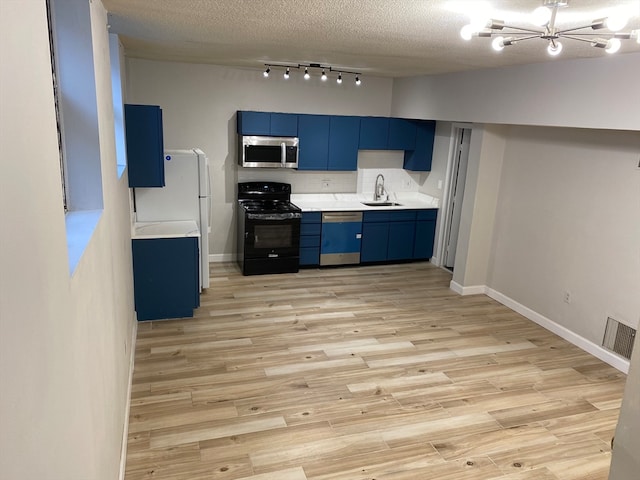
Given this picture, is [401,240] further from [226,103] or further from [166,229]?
[166,229]

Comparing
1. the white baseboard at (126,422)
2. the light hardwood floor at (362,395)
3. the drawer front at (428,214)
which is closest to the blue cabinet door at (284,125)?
the drawer front at (428,214)

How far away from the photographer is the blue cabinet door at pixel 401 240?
7.00 meters

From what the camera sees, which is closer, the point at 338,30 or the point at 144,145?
the point at 338,30

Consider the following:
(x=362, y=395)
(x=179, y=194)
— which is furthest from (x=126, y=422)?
(x=179, y=194)

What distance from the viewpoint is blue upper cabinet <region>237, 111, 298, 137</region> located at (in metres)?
6.30

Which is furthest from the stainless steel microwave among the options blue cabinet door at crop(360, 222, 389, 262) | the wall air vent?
the wall air vent

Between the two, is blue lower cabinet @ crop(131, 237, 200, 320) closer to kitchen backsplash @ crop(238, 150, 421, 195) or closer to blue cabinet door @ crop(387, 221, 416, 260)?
kitchen backsplash @ crop(238, 150, 421, 195)

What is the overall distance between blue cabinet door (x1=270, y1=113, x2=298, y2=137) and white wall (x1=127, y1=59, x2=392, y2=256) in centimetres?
32

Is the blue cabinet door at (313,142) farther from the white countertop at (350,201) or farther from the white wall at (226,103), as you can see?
the white countertop at (350,201)

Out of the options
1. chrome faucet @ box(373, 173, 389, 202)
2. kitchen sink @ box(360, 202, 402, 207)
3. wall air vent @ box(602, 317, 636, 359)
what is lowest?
wall air vent @ box(602, 317, 636, 359)

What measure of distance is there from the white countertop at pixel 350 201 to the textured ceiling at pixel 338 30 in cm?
206

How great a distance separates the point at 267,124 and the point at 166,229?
2.15 metres

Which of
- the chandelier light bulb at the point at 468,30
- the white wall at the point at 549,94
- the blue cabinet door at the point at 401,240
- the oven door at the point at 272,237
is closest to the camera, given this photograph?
the chandelier light bulb at the point at 468,30

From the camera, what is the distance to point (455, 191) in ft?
22.6
